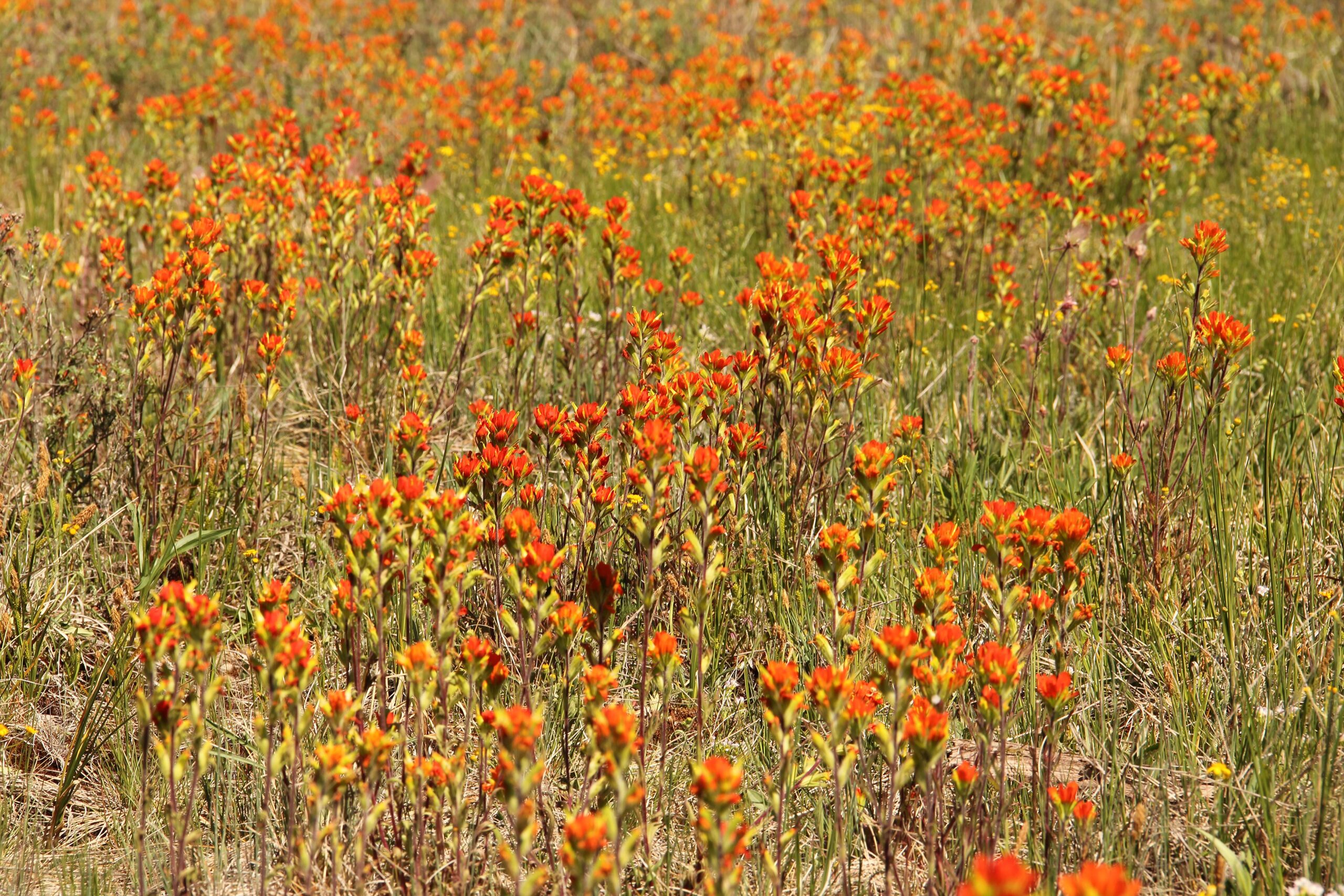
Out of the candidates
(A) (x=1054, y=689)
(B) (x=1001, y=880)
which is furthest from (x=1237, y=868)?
(B) (x=1001, y=880)

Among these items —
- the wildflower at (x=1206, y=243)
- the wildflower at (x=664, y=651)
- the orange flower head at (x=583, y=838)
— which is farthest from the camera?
the wildflower at (x=1206, y=243)

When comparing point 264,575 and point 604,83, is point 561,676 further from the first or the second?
point 604,83

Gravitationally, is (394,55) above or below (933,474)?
above

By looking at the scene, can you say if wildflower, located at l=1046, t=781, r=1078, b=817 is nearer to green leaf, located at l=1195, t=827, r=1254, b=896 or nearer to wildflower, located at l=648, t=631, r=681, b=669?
green leaf, located at l=1195, t=827, r=1254, b=896

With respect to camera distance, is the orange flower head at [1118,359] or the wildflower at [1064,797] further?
the orange flower head at [1118,359]

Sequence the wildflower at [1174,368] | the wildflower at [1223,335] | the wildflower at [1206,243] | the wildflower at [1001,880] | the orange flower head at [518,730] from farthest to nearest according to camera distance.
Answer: the wildflower at [1206,243] < the wildflower at [1174,368] < the wildflower at [1223,335] < the orange flower head at [518,730] < the wildflower at [1001,880]

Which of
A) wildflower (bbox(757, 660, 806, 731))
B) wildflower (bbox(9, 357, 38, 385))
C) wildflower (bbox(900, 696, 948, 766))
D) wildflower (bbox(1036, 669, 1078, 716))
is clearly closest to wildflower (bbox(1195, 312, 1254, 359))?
wildflower (bbox(1036, 669, 1078, 716))

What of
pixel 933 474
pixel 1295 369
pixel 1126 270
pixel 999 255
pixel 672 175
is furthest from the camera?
pixel 672 175

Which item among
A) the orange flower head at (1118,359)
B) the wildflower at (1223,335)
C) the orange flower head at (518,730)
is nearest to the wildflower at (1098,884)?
the orange flower head at (518,730)

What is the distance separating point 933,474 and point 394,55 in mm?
6629

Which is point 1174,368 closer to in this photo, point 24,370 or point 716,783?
point 716,783

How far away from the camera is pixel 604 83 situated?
8.16m

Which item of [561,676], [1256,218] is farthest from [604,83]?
[561,676]

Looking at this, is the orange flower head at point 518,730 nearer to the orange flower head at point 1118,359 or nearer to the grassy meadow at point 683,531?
the grassy meadow at point 683,531
